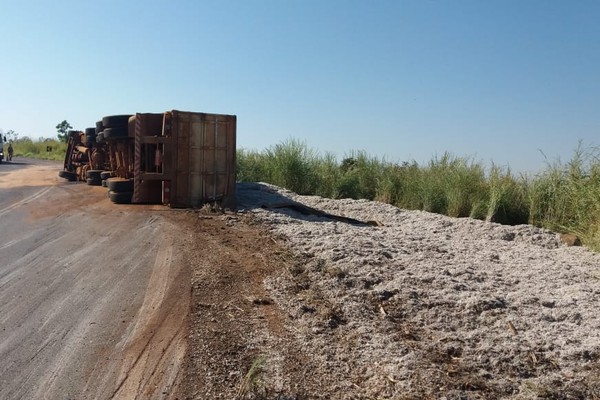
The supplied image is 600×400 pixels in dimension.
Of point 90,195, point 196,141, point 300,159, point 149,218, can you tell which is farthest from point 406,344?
point 300,159

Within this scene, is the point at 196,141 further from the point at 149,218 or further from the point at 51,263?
the point at 51,263

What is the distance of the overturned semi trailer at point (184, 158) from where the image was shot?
12688 millimetres

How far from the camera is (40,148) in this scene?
192 feet

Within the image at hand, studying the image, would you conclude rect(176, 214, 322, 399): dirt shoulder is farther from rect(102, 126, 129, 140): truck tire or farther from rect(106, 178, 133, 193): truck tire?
rect(102, 126, 129, 140): truck tire

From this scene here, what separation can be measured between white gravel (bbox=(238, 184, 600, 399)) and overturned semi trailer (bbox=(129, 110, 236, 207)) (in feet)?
14.8

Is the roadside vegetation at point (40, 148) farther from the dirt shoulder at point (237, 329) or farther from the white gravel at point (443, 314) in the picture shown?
the white gravel at point (443, 314)

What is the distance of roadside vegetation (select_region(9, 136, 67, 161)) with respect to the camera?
5159 cm

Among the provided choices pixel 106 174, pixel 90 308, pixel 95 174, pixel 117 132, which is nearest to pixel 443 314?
pixel 90 308

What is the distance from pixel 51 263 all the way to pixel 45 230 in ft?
8.83

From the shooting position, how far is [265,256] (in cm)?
804

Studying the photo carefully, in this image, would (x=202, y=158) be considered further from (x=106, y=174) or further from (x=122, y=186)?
(x=106, y=174)

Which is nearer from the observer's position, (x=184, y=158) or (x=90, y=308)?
(x=90, y=308)

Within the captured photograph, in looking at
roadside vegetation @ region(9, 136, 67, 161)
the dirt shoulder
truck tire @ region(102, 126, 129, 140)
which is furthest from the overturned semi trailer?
roadside vegetation @ region(9, 136, 67, 161)

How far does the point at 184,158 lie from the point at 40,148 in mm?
53016
